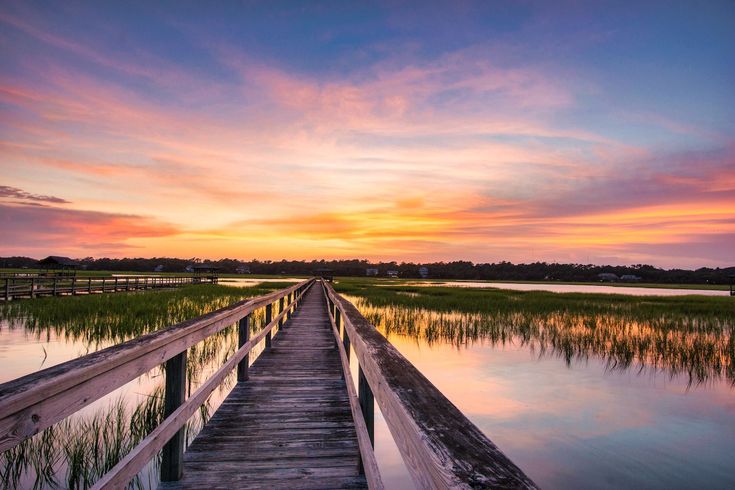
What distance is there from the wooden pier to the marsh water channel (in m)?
1.16

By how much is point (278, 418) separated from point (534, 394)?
6.28m

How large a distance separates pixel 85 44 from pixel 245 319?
15.7 meters

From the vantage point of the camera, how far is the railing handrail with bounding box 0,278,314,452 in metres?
1.28

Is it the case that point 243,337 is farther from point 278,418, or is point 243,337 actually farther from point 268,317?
point 268,317

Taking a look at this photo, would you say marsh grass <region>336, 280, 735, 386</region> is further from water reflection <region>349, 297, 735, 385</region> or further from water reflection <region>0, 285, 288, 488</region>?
water reflection <region>0, 285, 288, 488</region>

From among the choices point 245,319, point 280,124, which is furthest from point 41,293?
point 245,319

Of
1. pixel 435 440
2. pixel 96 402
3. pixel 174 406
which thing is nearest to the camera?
pixel 435 440

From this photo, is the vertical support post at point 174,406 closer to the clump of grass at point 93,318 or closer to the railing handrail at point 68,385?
the railing handrail at point 68,385

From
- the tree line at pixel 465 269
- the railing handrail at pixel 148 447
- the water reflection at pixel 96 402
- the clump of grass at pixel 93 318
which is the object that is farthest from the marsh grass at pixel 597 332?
the tree line at pixel 465 269

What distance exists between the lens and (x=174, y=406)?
293 cm

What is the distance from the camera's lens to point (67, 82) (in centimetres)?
1584

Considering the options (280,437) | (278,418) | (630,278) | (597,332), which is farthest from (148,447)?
(630,278)

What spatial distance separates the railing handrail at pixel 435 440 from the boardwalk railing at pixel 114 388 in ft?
4.23

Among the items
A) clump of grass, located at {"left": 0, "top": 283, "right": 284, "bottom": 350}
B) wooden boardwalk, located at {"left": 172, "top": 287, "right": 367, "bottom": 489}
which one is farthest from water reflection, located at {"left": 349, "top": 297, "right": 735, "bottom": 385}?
clump of grass, located at {"left": 0, "top": 283, "right": 284, "bottom": 350}
